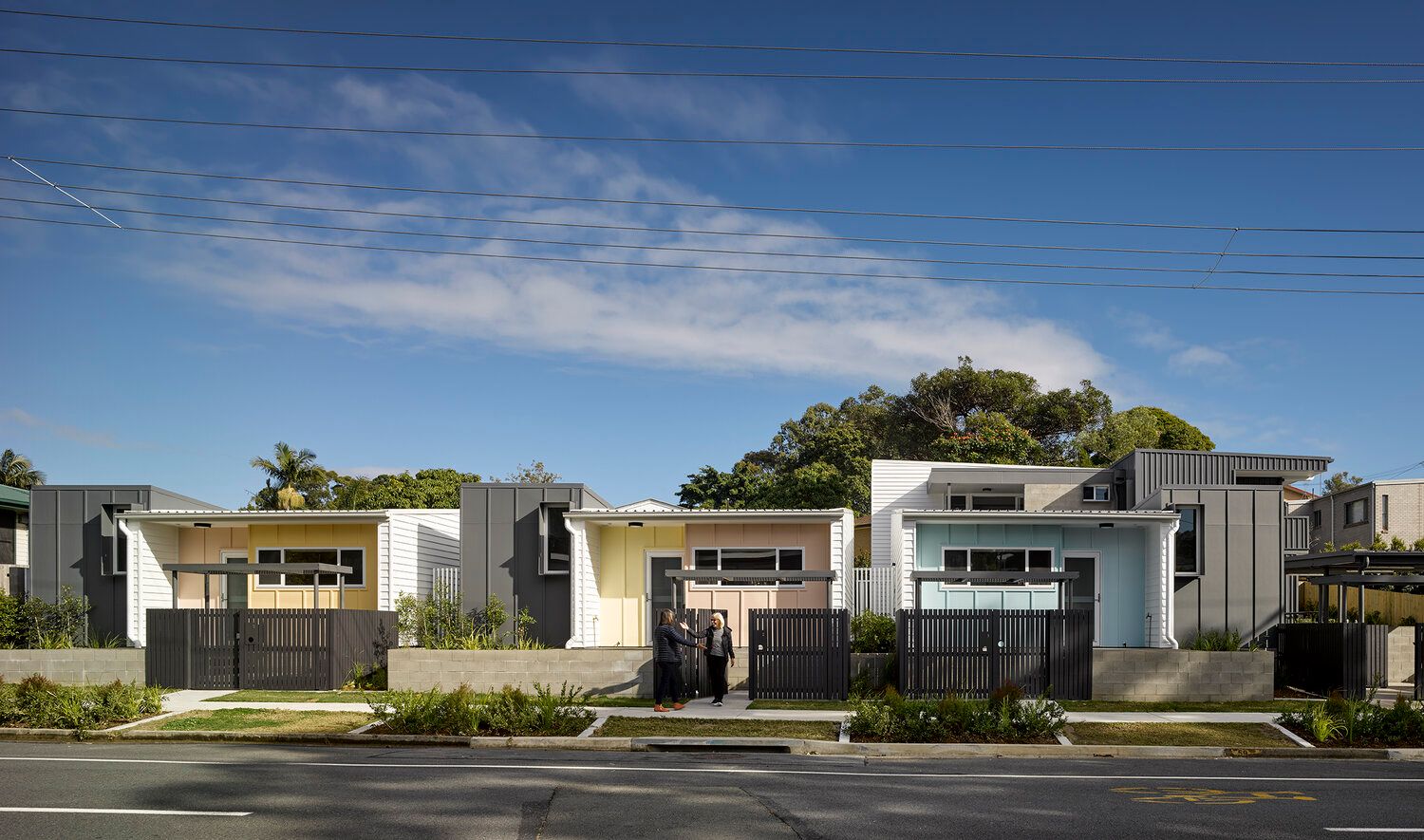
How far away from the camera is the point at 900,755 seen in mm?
14969

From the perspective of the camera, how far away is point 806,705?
1931 cm

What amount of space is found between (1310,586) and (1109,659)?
1697cm

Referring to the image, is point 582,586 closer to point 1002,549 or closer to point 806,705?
point 806,705

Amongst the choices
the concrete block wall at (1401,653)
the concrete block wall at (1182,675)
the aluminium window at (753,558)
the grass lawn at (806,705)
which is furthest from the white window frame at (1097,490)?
the grass lawn at (806,705)

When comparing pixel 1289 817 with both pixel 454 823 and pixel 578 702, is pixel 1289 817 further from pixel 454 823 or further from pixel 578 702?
pixel 578 702

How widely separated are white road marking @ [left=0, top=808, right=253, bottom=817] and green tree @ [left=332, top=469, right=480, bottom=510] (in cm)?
4627

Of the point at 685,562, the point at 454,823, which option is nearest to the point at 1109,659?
the point at 685,562

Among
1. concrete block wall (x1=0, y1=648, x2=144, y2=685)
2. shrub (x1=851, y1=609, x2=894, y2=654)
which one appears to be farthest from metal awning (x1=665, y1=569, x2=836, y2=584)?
concrete block wall (x1=0, y1=648, x2=144, y2=685)

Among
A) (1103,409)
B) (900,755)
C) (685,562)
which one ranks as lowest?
(900,755)

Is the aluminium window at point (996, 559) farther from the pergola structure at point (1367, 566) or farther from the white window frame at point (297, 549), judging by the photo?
the white window frame at point (297, 549)

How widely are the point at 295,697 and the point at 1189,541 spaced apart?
17906 millimetres

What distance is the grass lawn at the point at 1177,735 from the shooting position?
15695 millimetres

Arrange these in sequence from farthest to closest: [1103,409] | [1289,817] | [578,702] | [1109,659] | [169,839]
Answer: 1. [1103,409]
2. [1109,659]
3. [578,702]
4. [1289,817]
5. [169,839]

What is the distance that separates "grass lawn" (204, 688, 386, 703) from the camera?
64.6 feet
